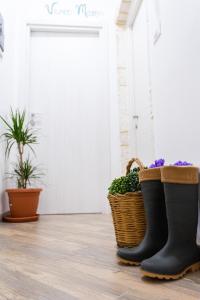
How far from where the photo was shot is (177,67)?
128 centimetres

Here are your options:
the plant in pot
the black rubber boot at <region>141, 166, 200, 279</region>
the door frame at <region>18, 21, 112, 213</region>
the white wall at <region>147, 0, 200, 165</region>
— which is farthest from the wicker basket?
the door frame at <region>18, 21, 112, 213</region>

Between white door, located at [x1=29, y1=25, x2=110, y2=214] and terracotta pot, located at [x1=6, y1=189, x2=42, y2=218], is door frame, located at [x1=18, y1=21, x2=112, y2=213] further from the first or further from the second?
terracotta pot, located at [x1=6, y1=189, x2=42, y2=218]

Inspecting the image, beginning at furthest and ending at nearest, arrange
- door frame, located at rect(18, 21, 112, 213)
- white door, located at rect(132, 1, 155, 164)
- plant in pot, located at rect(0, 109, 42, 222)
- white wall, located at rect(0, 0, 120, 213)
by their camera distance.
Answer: door frame, located at rect(18, 21, 112, 213) → white wall, located at rect(0, 0, 120, 213) → plant in pot, located at rect(0, 109, 42, 222) → white door, located at rect(132, 1, 155, 164)

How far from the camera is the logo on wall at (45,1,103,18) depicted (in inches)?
110

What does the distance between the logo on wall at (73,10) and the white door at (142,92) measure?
0.63 m

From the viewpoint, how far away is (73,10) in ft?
9.29

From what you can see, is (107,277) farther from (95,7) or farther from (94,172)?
(95,7)

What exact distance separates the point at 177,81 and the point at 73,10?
2049mm

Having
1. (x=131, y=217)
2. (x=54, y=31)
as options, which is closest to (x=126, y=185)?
(x=131, y=217)

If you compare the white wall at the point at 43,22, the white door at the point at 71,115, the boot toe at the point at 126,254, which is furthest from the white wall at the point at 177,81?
the white door at the point at 71,115

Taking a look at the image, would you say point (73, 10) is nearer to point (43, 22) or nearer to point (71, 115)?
point (43, 22)

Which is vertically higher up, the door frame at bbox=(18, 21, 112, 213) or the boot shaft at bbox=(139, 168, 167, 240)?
the door frame at bbox=(18, 21, 112, 213)

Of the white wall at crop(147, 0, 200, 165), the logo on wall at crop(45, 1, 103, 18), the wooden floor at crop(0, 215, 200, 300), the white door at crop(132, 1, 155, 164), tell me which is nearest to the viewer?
the wooden floor at crop(0, 215, 200, 300)

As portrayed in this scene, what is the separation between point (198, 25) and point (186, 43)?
0.39 ft
